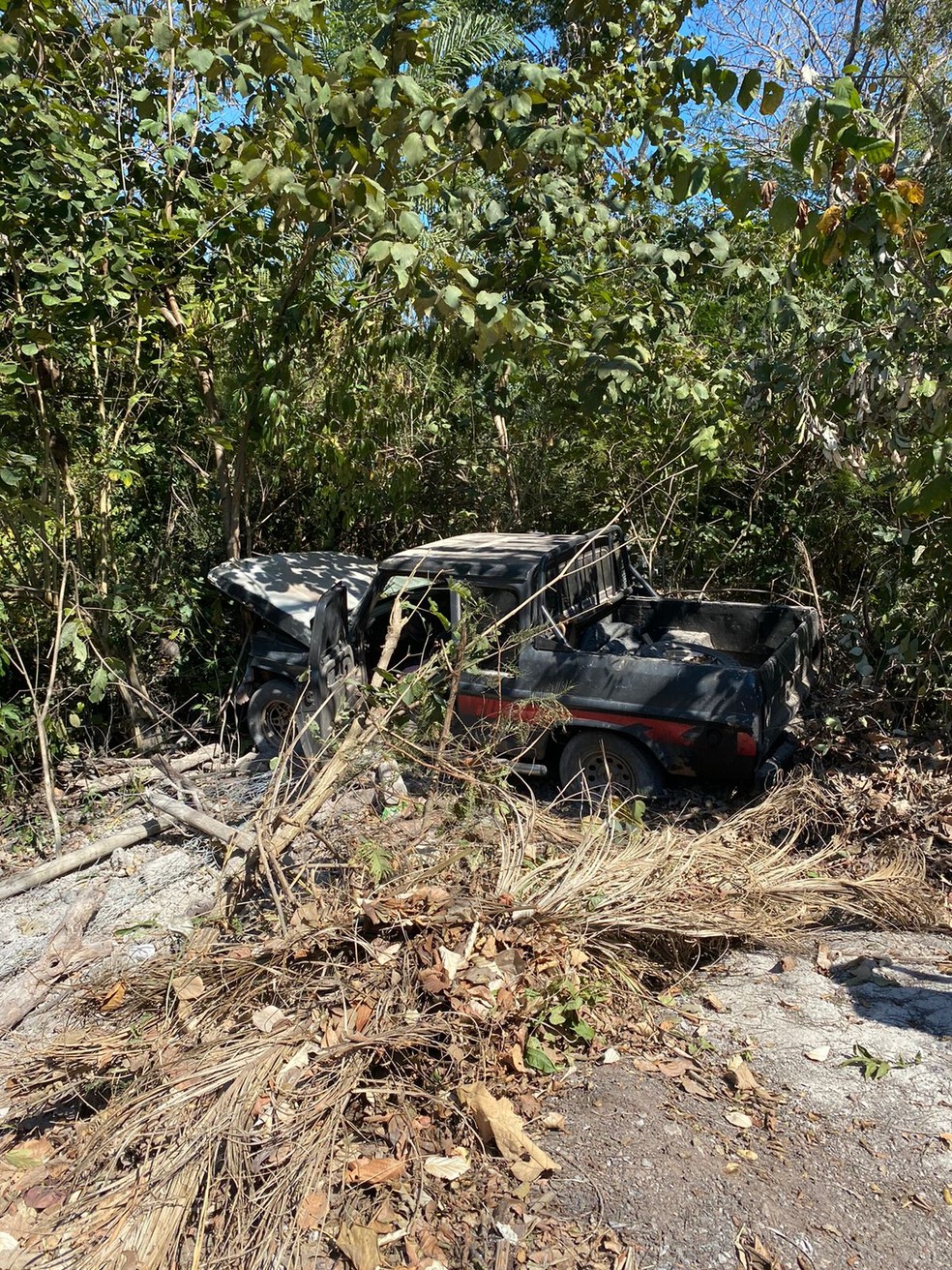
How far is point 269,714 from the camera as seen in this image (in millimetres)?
7410

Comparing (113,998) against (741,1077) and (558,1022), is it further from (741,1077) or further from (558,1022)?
(741,1077)

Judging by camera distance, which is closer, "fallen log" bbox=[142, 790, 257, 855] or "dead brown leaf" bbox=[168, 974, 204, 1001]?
"dead brown leaf" bbox=[168, 974, 204, 1001]

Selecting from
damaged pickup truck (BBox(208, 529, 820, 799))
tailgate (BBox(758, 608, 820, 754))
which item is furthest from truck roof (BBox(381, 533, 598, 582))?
tailgate (BBox(758, 608, 820, 754))

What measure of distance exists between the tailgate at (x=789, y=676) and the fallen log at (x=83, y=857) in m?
3.89

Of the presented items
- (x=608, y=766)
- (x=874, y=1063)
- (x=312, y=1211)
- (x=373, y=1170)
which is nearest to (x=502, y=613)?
(x=608, y=766)

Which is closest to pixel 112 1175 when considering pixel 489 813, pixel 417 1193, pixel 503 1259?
pixel 417 1193

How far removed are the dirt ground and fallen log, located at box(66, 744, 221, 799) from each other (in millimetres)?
4404

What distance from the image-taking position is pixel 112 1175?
3000 mm

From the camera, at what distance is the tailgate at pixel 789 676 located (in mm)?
5734

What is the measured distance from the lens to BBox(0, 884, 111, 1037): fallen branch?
432 centimetres

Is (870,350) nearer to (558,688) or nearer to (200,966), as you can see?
(558,688)

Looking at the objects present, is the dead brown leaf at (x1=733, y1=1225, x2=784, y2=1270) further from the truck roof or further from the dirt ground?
the truck roof

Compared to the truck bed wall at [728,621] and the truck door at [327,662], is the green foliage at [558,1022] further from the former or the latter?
the truck bed wall at [728,621]

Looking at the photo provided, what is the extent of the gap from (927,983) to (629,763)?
2.33m
